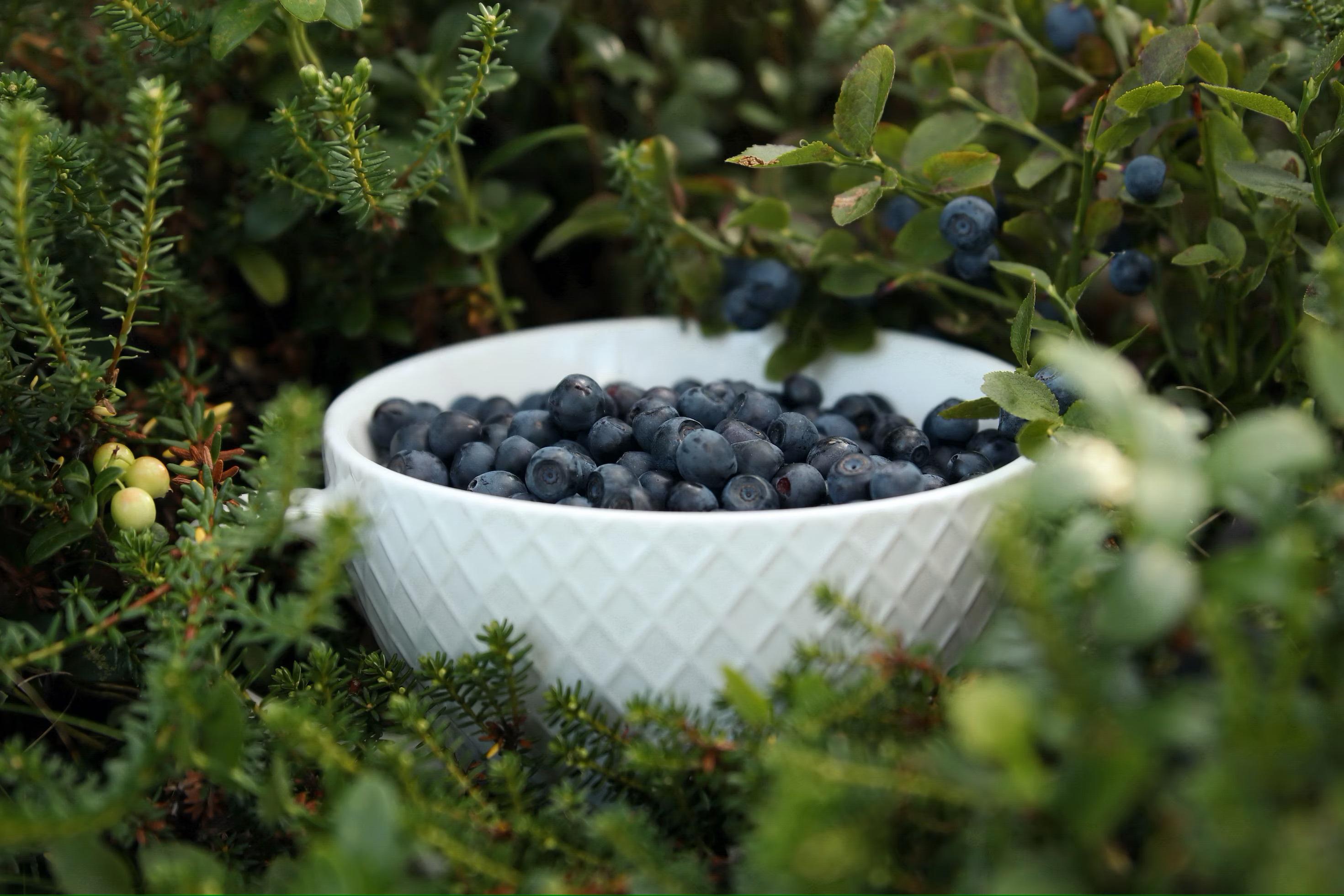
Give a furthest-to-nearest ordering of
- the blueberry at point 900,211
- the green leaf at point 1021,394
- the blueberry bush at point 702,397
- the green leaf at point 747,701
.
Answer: the blueberry at point 900,211, the green leaf at point 1021,394, the green leaf at point 747,701, the blueberry bush at point 702,397

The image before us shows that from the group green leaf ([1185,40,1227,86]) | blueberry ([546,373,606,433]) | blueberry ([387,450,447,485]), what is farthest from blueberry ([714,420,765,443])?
green leaf ([1185,40,1227,86])

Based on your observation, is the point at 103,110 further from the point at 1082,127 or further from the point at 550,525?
the point at 1082,127

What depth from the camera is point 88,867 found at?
1.73ft

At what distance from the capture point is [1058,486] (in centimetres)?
42

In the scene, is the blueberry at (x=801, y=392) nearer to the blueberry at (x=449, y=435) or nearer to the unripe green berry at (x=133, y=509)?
the blueberry at (x=449, y=435)

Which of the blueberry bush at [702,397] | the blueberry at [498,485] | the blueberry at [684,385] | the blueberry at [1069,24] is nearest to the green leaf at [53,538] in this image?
the blueberry bush at [702,397]

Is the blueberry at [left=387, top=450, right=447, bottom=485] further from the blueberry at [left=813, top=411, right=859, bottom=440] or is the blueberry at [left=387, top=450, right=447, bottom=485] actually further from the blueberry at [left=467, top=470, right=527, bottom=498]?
the blueberry at [left=813, top=411, right=859, bottom=440]

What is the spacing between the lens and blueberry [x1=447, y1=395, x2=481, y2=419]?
3.07 feet

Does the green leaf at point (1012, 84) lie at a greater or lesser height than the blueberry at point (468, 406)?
greater

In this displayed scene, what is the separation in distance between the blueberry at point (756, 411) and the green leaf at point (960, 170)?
8.7 inches

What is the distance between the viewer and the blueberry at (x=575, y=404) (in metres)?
0.84

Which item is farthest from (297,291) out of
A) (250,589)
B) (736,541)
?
(736,541)

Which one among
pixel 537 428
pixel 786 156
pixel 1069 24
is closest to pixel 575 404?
pixel 537 428

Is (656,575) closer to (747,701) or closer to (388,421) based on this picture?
(747,701)
